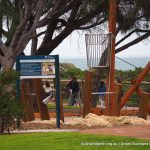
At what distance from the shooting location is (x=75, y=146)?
10.2 meters

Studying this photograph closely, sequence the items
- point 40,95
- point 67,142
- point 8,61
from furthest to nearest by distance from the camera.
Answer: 1. point 8,61
2. point 40,95
3. point 67,142

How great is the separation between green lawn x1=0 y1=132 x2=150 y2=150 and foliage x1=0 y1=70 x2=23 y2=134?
4.64 feet

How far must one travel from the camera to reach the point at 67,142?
1077 centimetres

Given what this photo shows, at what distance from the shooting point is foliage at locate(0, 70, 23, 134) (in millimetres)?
13438

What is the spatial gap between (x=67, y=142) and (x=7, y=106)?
10.3ft

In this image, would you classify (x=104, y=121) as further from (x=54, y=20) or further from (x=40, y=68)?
(x=54, y=20)

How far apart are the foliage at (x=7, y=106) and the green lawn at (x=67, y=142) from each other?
1414 millimetres

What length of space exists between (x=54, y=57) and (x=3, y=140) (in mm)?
4447

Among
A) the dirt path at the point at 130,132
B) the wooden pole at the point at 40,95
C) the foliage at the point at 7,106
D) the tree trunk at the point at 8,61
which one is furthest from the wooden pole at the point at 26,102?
the tree trunk at the point at 8,61

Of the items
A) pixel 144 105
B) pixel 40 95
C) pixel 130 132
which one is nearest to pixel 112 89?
pixel 144 105

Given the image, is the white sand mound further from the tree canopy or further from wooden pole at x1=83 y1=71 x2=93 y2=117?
the tree canopy

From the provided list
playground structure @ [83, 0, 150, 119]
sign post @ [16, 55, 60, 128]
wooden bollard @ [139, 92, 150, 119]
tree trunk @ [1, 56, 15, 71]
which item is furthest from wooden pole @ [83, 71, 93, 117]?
tree trunk @ [1, 56, 15, 71]

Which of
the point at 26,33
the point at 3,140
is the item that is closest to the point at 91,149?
the point at 3,140

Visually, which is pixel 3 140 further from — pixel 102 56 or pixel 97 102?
pixel 97 102
